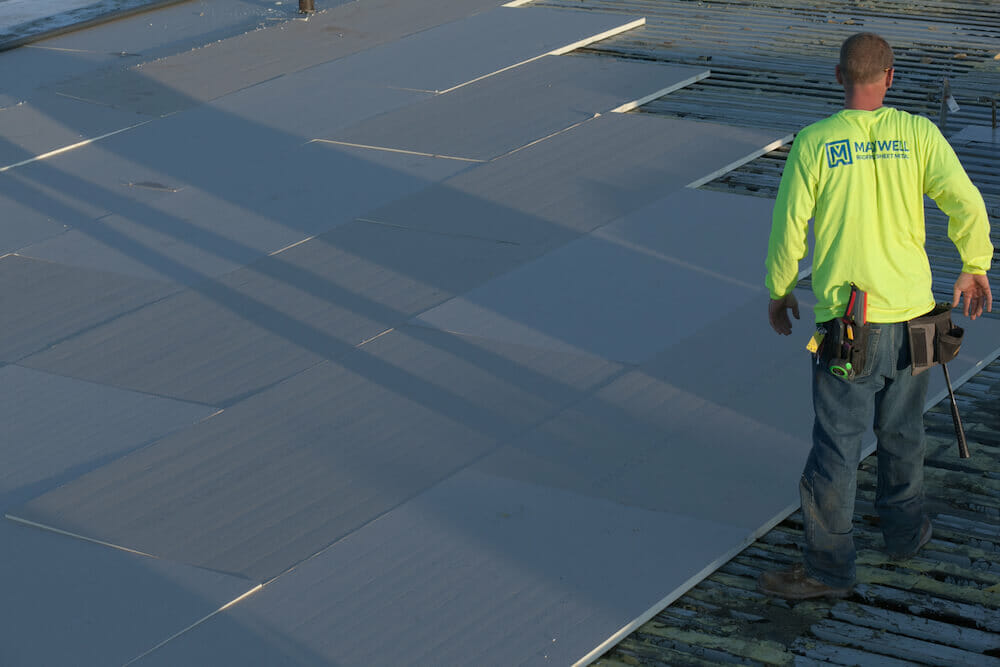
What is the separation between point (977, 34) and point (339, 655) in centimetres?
881

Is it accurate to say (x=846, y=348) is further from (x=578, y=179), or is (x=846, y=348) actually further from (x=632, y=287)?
(x=578, y=179)

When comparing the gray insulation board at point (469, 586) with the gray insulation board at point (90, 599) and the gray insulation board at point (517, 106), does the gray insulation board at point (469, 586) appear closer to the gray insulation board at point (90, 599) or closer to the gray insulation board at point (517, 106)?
the gray insulation board at point (90, 599)

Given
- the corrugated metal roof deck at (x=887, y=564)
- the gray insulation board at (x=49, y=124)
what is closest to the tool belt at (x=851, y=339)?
the corrugated metal roof deck at (x=887, y=564)

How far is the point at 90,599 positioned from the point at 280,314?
233 cm

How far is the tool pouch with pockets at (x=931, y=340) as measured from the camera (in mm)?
3980

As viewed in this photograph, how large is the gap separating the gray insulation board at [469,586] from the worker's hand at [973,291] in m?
1.13

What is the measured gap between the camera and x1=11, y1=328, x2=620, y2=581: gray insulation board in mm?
4797

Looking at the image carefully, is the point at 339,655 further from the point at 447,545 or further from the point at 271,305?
Answer: the point at 271,305

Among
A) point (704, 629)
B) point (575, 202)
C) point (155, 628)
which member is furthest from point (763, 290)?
point (155, 628)

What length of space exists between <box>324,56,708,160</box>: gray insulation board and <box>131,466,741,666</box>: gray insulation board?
13.3ft

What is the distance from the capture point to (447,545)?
183 inches

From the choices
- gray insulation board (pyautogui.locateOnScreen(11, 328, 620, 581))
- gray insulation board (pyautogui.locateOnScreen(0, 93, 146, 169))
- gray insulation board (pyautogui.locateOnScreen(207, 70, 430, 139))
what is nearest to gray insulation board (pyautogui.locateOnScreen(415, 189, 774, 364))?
gray insulation board (pyautogui.locateOnScreen(11, 328, 620, 581))

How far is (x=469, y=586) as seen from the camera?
4426mm

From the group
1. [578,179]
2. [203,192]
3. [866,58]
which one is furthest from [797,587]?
[203,192]
